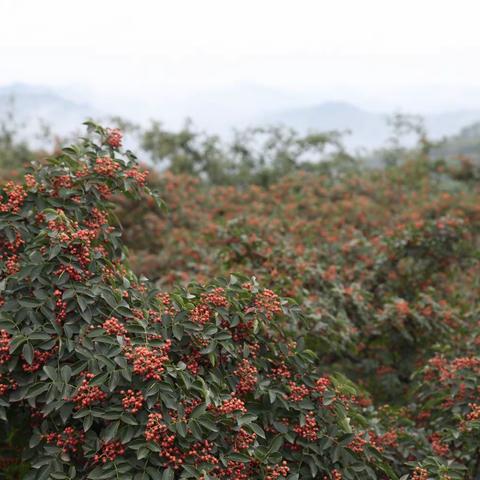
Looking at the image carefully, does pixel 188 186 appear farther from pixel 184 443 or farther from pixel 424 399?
pixel 184 443

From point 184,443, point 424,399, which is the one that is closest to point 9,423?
point 184,443

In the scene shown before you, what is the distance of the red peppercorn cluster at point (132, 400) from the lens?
2.32m

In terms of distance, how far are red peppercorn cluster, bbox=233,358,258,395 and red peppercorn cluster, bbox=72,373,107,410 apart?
1.89ft

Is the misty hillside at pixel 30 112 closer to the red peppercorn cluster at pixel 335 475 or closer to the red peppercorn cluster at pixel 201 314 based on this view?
the red peppercorn cluster at pixel 201 314

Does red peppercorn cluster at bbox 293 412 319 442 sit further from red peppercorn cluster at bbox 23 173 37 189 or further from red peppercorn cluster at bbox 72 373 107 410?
red peppercorn cluster at bbox 23 173 37 189

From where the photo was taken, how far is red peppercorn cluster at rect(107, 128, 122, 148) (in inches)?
127

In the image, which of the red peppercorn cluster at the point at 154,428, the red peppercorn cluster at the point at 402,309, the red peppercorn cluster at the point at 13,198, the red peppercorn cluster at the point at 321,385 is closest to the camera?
the red peppercorn cluster at the point at 154,428

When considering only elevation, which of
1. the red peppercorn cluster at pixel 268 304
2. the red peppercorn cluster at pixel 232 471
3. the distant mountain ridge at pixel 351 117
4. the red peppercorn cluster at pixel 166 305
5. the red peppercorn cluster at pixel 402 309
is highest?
the red peppercorn cluster at pixel 268 304

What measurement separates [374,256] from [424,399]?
6.43 feet

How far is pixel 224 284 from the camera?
2850 millimetres

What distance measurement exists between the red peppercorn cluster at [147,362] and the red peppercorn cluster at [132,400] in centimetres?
7

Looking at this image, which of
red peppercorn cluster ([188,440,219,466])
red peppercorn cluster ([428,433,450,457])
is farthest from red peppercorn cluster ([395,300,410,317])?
red peppercorn cluster ([188,440,219,466])

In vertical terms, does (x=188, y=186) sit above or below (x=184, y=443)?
below

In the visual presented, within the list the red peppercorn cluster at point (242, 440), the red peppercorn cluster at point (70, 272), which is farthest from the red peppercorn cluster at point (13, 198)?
the red peppercorn cluster at point (242, 440)
